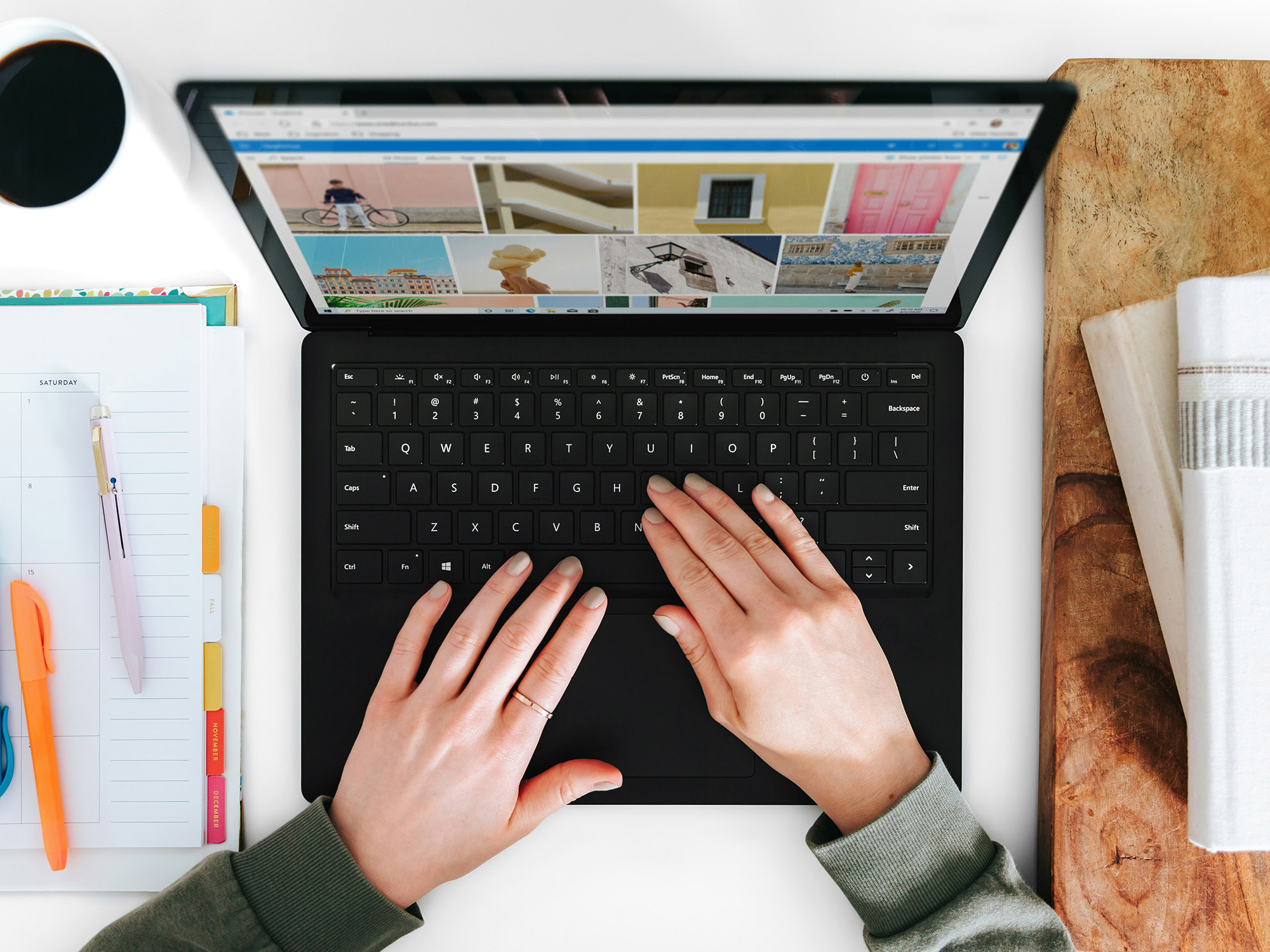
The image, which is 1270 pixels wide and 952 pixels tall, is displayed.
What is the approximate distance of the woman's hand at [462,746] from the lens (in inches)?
23.6

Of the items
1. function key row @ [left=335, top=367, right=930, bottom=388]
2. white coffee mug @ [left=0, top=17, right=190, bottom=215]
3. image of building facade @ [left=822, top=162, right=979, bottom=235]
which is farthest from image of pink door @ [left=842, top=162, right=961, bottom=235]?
white coffee mug @ [left=0, top=17, right=190, bottom=215]

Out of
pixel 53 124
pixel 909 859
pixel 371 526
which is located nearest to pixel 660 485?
pixel 371 526

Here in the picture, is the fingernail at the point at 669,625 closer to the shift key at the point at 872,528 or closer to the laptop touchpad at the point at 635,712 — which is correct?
the laptop touchpad at the point at 635,712

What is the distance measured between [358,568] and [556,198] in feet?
1.20

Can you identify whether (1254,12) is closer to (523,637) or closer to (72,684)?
(523,637)

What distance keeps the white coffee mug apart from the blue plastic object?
1.50 ft

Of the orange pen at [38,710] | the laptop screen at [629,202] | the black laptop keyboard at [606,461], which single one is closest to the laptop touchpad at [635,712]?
the black laptop keyboard at [606,461]

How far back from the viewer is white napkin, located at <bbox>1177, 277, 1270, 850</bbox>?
0.52 meters

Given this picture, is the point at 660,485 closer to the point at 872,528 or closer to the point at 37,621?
the point at 872,528

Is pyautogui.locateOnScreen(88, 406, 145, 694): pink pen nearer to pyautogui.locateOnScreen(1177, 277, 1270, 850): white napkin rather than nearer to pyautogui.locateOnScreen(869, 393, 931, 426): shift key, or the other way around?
pyautogui.locateOnScreen(869, 393, 931, 426): shift key

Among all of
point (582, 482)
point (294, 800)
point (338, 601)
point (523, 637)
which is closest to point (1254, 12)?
point (582, 482)

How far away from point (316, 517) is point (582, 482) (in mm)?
241

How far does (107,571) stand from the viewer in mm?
654

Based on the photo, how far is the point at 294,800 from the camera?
664mm
